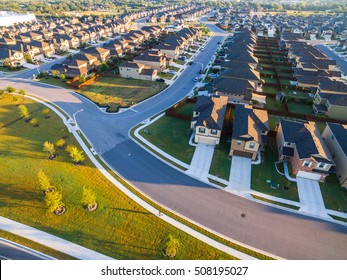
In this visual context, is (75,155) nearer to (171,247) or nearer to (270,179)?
(171,247)

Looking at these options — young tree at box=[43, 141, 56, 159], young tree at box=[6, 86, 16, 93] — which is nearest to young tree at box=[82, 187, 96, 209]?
young tree at box=[43, 141, 56, 159]

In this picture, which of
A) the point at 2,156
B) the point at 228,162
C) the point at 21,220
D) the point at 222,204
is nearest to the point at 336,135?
the point at 228,162

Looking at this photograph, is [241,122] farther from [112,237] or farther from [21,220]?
[21,220]

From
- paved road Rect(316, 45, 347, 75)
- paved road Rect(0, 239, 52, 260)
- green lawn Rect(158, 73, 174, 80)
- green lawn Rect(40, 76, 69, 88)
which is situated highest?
paved road Rect(316, 45, 347, 75)

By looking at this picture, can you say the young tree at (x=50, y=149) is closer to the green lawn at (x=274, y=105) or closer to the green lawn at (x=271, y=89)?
the green lawn at (x=274, y=105)

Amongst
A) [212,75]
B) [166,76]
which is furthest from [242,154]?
[166,76]

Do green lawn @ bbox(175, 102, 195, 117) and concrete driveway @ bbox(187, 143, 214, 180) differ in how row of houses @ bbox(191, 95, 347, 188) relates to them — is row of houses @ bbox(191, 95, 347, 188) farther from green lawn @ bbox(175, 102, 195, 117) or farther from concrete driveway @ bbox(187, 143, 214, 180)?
green lawn @ bbox(175, 102, 195, 117)

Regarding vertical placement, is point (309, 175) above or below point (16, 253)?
above
